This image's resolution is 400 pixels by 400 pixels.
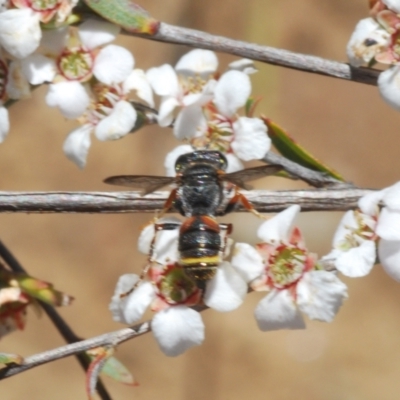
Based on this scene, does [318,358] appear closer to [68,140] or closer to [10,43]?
[68,140]

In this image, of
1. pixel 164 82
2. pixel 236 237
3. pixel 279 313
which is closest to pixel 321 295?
pixel 279 313


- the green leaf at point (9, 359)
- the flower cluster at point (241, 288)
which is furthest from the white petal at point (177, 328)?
the green leaf at point (9, 359)

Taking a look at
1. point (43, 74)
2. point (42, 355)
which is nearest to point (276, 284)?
point (42, 355)

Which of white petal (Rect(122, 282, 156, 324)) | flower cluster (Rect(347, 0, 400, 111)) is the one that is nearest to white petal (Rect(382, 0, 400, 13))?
flower cluster (Rect(347, 0, 400, 111))

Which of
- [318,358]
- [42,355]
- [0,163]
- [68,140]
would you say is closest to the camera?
[42,355]

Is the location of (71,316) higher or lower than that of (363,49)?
lower

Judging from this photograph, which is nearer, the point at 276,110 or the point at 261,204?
the point at 261,204

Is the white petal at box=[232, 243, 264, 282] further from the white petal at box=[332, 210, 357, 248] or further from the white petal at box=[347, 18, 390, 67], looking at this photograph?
the white petal at box=[347, 18, 390, 67]
